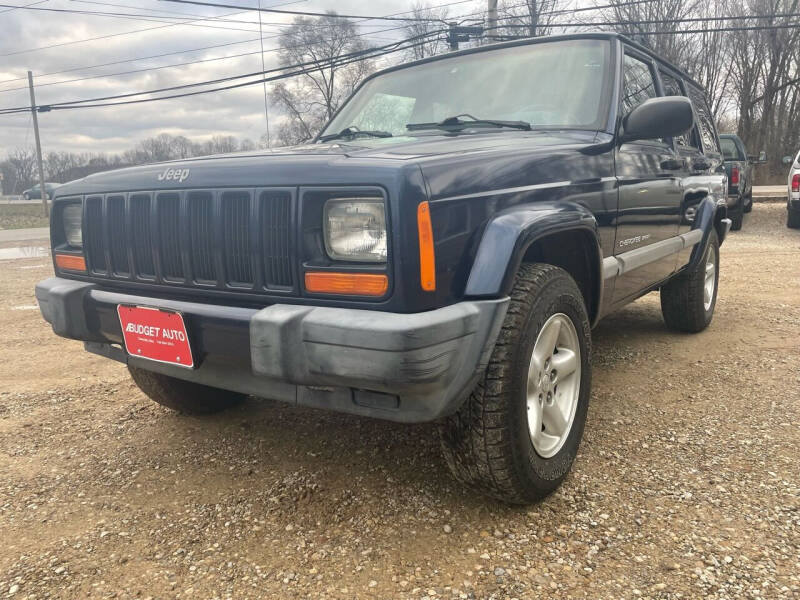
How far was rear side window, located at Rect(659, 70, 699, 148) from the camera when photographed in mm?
3871

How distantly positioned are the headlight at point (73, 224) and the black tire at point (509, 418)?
178 cm

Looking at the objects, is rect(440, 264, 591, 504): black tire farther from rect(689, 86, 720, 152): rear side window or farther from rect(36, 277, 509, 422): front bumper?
rect(689, 86, 720, 152): rear side window

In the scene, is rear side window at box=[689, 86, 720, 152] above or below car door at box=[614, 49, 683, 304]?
above

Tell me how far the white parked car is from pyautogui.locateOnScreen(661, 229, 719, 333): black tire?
8.08 meters

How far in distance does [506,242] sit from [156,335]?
1.27m

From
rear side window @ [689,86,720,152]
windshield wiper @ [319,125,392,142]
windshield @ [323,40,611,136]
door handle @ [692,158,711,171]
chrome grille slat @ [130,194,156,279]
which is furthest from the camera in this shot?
rear side window @ [689,86,720,152]

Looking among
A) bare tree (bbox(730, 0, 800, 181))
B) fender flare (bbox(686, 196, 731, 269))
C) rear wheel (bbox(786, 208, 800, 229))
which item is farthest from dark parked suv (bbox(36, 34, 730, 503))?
bare tree (bbox(730, 0, 800, 181))

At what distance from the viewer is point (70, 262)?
2570 millimetres

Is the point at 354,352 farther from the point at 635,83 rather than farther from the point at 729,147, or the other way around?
the point at 729,147

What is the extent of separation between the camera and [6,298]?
6789mm

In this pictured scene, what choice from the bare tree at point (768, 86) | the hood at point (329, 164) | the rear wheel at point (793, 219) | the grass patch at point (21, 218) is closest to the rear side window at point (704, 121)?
the hood at point (329, 164)

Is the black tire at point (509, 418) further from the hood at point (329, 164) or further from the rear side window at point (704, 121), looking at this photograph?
the rear side window at point (704, 121)

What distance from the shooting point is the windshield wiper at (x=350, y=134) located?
2992 millimetres

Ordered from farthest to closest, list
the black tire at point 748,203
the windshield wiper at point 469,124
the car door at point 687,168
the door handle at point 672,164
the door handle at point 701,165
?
the black tire at point 748,203, the door handle at point 701,165, the car door at point 687,168, the door handle at point 672,164, the windshield wiper at point 469,124
